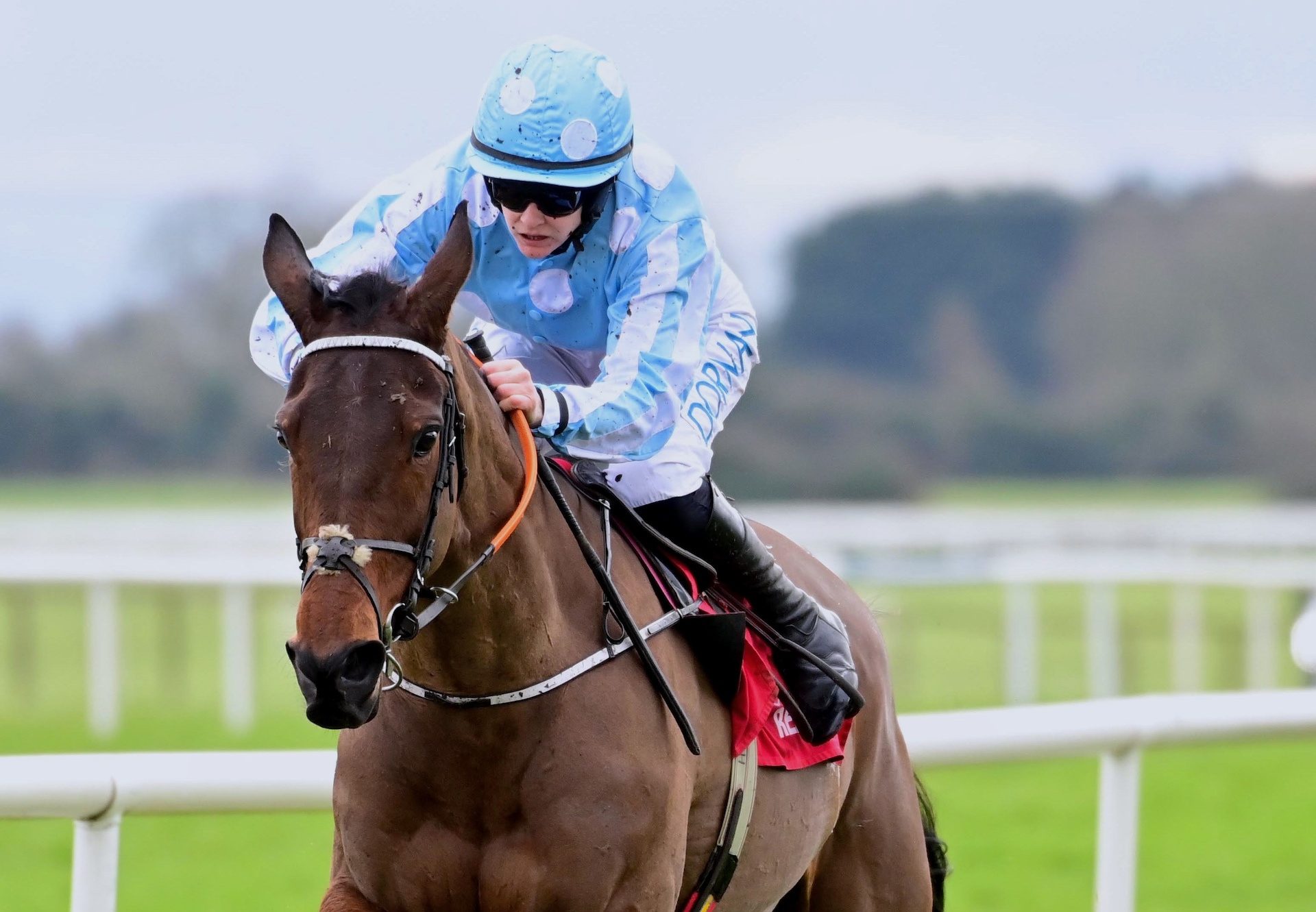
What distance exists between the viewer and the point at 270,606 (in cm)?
1359

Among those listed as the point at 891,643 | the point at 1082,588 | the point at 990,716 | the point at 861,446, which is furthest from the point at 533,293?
the point at 861,446

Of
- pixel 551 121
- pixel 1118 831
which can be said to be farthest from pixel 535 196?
pixel 1118 831

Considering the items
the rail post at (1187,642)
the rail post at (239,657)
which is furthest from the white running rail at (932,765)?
the rail post at (1187,642)

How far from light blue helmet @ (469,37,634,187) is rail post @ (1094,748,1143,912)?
7.78 feet

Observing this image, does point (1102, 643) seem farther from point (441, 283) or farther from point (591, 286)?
point (441, 283)

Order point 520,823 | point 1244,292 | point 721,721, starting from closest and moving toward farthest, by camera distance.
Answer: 1. point 520,823
2. point 721,721
3. point 1244,292

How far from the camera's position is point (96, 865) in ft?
11.3

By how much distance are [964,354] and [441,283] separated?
42915 millimetres

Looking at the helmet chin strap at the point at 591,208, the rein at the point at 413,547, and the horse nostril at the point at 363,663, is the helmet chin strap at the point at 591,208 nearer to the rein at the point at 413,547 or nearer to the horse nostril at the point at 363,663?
the rein at the point at 413,547

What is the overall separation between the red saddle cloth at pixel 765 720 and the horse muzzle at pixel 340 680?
42.4 inches

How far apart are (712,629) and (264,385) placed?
37.3m

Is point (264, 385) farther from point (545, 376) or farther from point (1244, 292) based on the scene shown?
point (545, 376)

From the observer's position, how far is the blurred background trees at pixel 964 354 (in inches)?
1577

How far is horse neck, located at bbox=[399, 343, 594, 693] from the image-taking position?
278 cm
